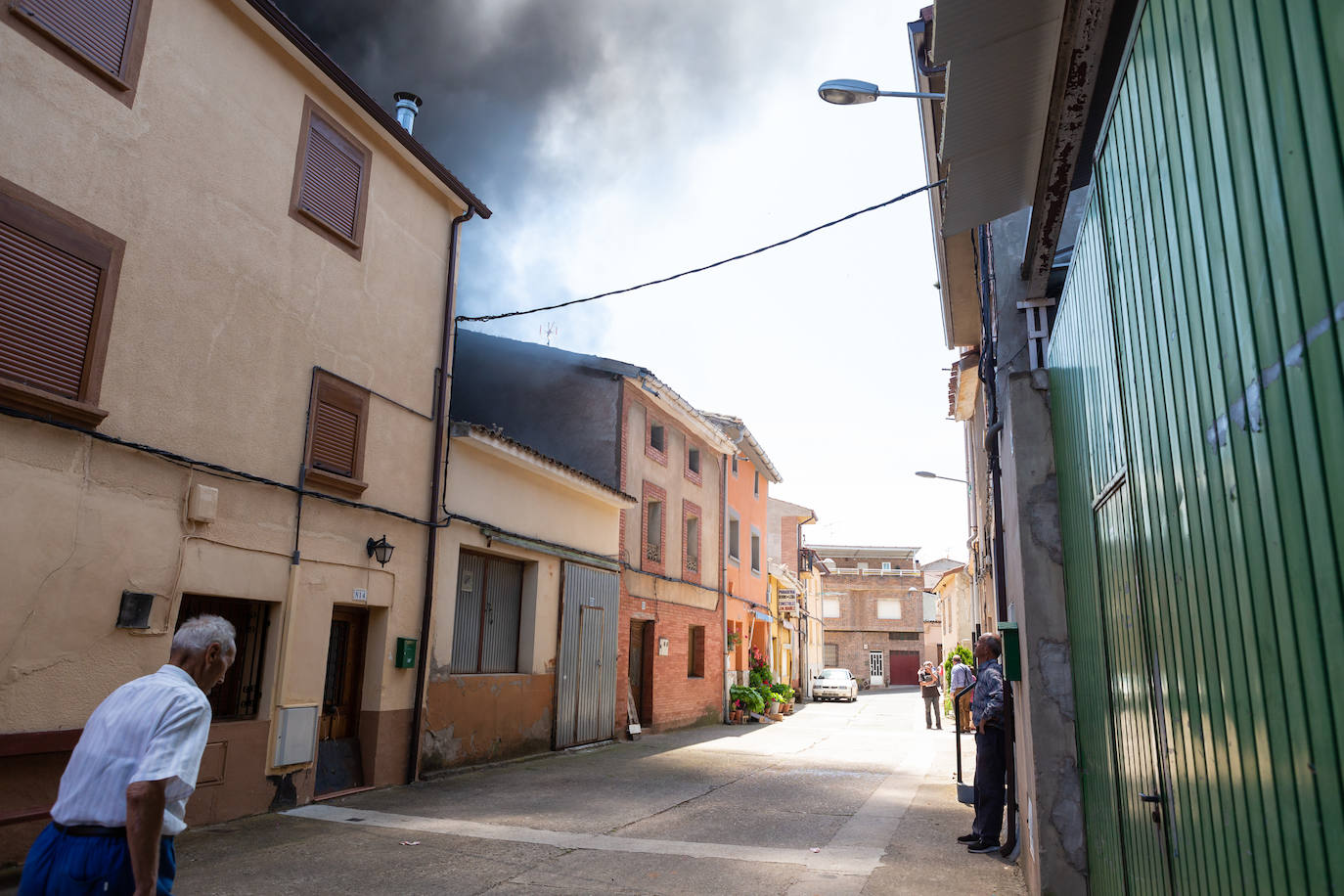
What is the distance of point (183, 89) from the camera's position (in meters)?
8.37

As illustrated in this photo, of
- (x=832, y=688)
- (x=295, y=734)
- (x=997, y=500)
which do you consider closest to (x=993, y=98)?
(x=997, y=500)

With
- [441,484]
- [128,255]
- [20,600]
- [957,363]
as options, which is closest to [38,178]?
[128,255]

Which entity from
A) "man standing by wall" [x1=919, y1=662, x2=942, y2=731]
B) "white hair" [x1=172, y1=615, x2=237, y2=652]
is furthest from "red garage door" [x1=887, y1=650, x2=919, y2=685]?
"white hair" [x1=172, y1=615, x2=237, y2=652]

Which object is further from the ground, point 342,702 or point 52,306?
point 52,306

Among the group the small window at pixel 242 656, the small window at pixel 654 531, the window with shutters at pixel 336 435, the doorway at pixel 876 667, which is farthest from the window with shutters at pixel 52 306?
the doorway at pixel 876 667

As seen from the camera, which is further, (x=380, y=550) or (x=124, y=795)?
(x=380, y=550)

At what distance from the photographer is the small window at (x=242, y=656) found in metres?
8.70

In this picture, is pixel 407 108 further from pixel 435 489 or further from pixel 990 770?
pixel 990 770

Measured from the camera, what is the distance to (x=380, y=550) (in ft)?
34.6

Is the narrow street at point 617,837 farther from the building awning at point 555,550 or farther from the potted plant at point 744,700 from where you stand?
the potted plant at point 744,700

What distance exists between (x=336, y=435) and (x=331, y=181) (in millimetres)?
2985

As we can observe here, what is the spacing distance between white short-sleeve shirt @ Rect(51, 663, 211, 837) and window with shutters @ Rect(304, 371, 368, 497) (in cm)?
686

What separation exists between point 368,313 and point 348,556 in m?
2.97

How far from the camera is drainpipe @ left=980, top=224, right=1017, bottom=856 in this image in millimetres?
7355
